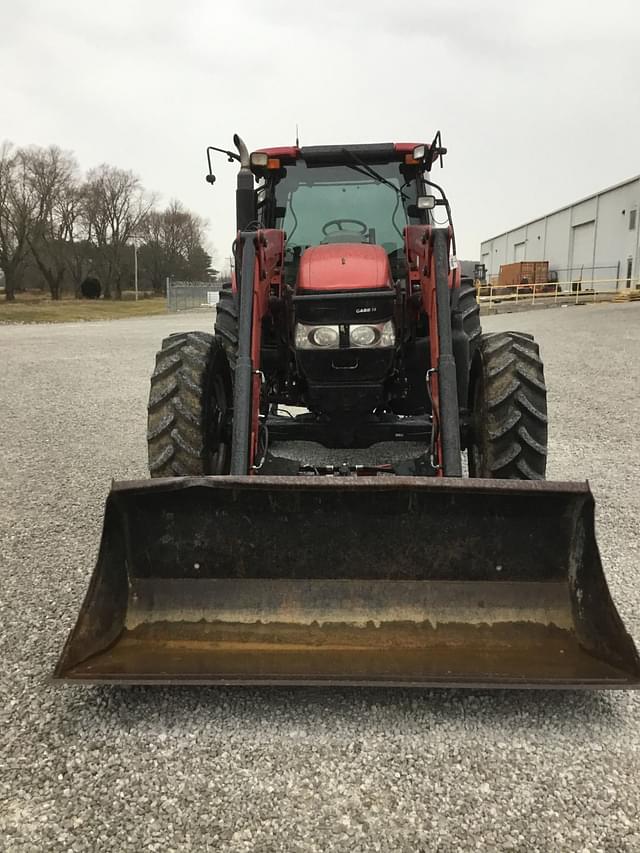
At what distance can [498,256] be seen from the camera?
64188mm

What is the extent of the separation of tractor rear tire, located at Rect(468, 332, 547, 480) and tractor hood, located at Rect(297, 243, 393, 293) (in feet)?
2.38

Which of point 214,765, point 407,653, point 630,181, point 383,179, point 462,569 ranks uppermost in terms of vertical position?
point 630,181

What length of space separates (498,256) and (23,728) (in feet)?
218

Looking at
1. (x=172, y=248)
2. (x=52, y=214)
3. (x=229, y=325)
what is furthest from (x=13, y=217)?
(x=229, y=325)

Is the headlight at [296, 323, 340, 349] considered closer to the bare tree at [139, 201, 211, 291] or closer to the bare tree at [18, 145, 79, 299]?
the bare tree at [18, 145, 79, 299]

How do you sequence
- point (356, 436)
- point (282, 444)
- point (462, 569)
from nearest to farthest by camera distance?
point (462, 569)
point (356, 436)
point (282, 444)

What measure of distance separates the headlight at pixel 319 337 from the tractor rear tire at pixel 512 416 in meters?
0.80

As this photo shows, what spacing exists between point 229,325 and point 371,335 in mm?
1416

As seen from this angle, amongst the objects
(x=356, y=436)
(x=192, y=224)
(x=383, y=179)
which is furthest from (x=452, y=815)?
(x=192, y=224)

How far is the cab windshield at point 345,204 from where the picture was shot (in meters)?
4.58

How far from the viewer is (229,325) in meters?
4.73

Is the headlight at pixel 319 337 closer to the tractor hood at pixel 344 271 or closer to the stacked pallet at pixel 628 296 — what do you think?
the tractor hood at pixel 344 271

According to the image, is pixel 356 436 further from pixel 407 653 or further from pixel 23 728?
pixel 23 728

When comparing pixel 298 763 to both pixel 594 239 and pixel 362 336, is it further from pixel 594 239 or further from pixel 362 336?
pixel 594 239
